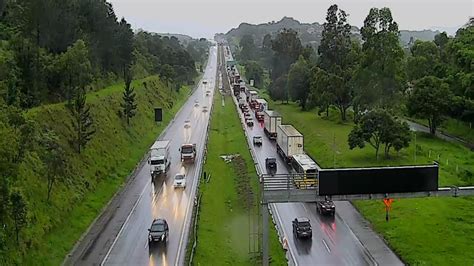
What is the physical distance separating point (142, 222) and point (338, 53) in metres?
54.7

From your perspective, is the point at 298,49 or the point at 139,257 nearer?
the point at 139,257

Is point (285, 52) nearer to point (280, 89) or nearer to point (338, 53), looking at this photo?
point (280, 89)

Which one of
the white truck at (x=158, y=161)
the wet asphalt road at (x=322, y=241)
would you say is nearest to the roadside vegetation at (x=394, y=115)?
the wet asphalt road at (x=322, y=241)

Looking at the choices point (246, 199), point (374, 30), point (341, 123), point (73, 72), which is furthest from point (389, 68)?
point (73, 72)

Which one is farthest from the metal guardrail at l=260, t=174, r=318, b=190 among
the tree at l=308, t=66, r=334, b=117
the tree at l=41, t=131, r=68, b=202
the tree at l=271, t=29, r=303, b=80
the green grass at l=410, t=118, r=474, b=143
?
the tree at l=271, t=29, r=303, b=80

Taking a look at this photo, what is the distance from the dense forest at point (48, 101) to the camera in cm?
2589

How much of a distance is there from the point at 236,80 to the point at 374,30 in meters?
76.0

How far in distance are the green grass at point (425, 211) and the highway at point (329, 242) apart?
89 cm

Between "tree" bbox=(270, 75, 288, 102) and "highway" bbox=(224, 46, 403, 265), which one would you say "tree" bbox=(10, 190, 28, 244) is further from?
"tree" bbox=(270, 75, 288, 102)

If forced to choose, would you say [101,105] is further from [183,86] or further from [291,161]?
[183,86]

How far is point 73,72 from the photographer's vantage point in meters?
48.1

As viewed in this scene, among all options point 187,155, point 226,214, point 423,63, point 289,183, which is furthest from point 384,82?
point 289,183

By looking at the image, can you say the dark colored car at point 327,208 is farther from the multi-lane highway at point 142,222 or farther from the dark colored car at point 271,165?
the dark colored car at point 271,165

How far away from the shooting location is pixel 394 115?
5266cm
